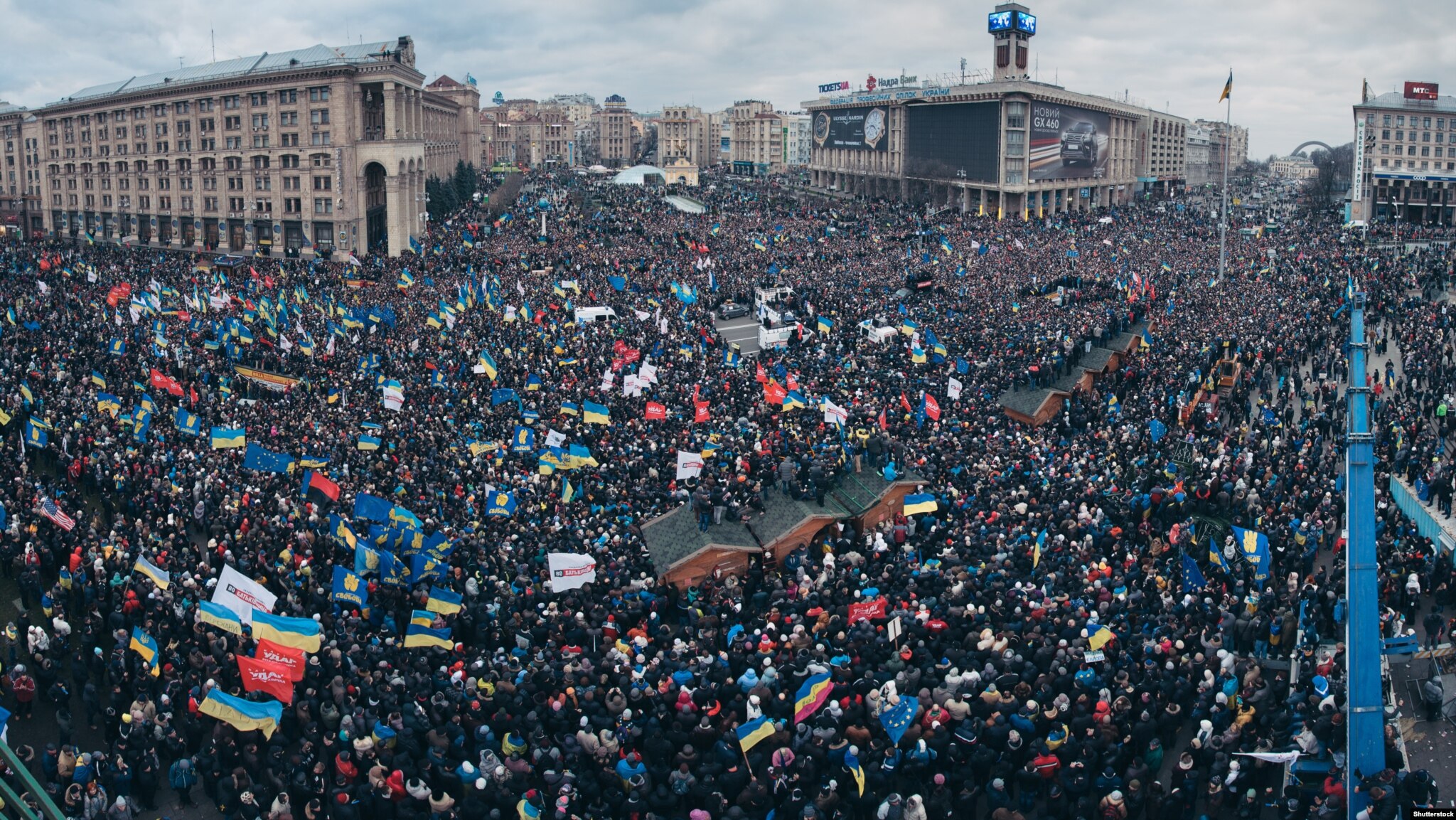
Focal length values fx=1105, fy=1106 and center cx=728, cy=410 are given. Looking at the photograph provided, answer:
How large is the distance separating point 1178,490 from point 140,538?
19417 millimetres

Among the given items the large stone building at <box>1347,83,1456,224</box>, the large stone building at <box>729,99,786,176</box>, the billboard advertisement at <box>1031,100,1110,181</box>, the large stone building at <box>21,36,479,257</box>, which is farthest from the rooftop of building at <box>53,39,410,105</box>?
the large stone building at <box>729,99,786,176</box>

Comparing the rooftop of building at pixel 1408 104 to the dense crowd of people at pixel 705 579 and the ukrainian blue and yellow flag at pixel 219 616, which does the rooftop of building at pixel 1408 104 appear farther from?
the ukrainian blue and yellow flag at pixel 219 616

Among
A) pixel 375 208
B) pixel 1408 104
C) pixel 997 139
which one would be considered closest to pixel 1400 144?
pixel 1408 104

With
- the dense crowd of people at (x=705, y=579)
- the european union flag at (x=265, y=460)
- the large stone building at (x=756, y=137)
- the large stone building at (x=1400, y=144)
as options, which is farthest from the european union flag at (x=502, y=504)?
the large stone building at (x=756, y=137)

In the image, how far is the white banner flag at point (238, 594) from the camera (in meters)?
15.5

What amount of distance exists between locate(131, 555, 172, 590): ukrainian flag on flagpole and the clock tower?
8951 cm

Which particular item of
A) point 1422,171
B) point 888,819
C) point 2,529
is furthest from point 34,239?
point 1422,171

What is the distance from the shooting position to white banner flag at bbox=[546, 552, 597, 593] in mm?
17625

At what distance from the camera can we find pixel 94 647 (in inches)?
658

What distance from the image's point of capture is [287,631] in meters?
14.9

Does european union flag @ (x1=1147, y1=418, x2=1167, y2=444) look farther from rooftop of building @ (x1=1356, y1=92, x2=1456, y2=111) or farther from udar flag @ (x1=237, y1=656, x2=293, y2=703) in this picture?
rooftop of building @ (x1=1356, y1=92, x2=1456, y2=111)

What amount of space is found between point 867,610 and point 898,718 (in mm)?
2915

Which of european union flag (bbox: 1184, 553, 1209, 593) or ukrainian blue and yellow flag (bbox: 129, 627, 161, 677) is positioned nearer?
ukrainian blue and yellow flag (bbox: 129, 627, 161, 677)

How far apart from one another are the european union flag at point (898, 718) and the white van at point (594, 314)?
29.1 m
